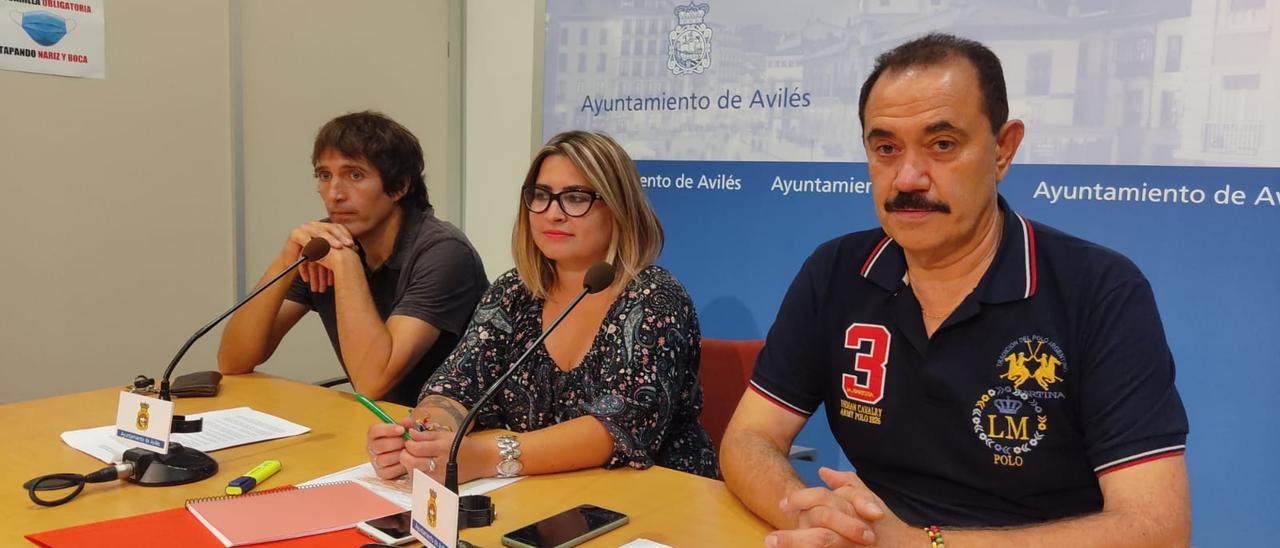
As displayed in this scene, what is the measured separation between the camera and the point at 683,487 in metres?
1.55

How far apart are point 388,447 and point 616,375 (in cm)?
46

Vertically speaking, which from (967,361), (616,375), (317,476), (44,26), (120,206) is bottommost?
(317,476)

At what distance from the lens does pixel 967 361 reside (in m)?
1.43

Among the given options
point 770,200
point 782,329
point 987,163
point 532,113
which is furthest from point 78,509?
point 532,113

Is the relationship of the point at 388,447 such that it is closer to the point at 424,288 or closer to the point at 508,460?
the point at 508,460

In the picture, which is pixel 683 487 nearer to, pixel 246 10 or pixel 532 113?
pixel 532 113

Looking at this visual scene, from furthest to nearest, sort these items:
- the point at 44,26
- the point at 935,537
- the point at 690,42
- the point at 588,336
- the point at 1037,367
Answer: the point at 690,42 < the point at 44,26 < the point at 588,336 < the point at 1037,367 < the point at 935,537

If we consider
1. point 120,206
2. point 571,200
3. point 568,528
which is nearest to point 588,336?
point 571,200

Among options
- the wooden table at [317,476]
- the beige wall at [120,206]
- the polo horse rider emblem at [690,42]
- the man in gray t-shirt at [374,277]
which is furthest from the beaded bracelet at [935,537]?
the beige wall at [120,206]

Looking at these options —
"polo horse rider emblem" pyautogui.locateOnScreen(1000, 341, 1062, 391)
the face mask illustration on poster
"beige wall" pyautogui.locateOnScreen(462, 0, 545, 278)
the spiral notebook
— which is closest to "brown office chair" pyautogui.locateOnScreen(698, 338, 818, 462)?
"polo horse rider emblem" pyautogui.locateOnScreen(1000, 341, 1062, 391)

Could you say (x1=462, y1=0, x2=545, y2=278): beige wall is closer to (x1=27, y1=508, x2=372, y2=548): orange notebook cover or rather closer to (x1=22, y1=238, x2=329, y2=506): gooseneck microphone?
(x1=22, y1=238, x2=329, y2=506): gooseneck microphone

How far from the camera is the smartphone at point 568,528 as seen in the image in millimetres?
1254

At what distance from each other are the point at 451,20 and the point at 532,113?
2.84 feet

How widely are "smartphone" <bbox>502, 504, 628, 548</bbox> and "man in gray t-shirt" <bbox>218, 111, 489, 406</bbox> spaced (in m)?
1.03
